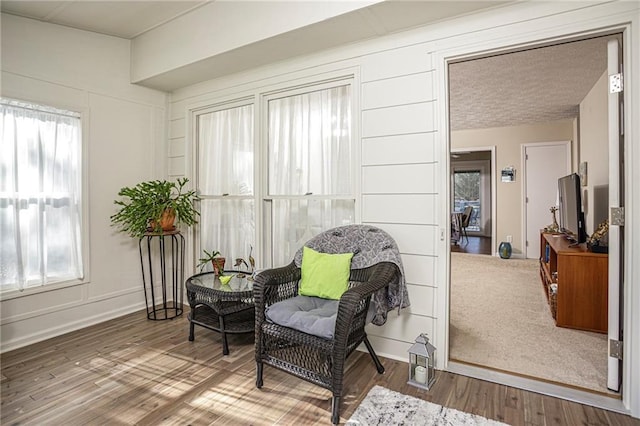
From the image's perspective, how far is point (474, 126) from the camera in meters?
6.78

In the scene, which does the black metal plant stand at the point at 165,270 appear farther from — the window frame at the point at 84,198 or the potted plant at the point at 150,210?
the window frame at the point at 84,198

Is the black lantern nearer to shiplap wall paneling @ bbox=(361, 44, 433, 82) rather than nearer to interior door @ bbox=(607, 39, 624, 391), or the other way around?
interior door @ bbox=(607, 39, 624, 391)

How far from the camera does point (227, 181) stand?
11.6ft

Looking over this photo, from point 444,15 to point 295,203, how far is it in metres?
1.84

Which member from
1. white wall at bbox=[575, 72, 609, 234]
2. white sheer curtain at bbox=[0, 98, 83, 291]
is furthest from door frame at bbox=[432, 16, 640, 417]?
white sheer curtain at bbox=[0, 98, 83, 291]

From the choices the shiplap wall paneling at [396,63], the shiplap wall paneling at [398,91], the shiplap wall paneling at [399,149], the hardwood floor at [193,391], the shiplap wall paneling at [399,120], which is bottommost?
the hardwood floor at [193,391]

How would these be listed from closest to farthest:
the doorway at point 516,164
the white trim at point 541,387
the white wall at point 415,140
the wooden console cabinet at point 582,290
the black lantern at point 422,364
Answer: the white trim at point 541,387 < the black lantern at point 422,364 < the white wall at point 415,140 < the doorway at point 516,164 < the wooden console cabinet at point 582,290

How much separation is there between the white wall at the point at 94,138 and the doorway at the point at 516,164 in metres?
3.29

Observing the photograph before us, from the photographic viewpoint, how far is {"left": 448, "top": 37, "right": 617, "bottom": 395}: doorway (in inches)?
99.2

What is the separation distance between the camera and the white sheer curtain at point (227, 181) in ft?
11.1

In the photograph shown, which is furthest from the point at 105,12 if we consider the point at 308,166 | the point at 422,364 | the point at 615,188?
the point at 615,188

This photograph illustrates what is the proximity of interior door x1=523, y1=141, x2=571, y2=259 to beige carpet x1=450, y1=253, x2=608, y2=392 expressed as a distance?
2.07m

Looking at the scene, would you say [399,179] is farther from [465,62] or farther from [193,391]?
[193,391]

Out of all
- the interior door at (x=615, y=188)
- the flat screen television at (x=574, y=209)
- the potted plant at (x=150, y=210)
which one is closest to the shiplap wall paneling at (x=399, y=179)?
the interior door at (x=615, y=188)
